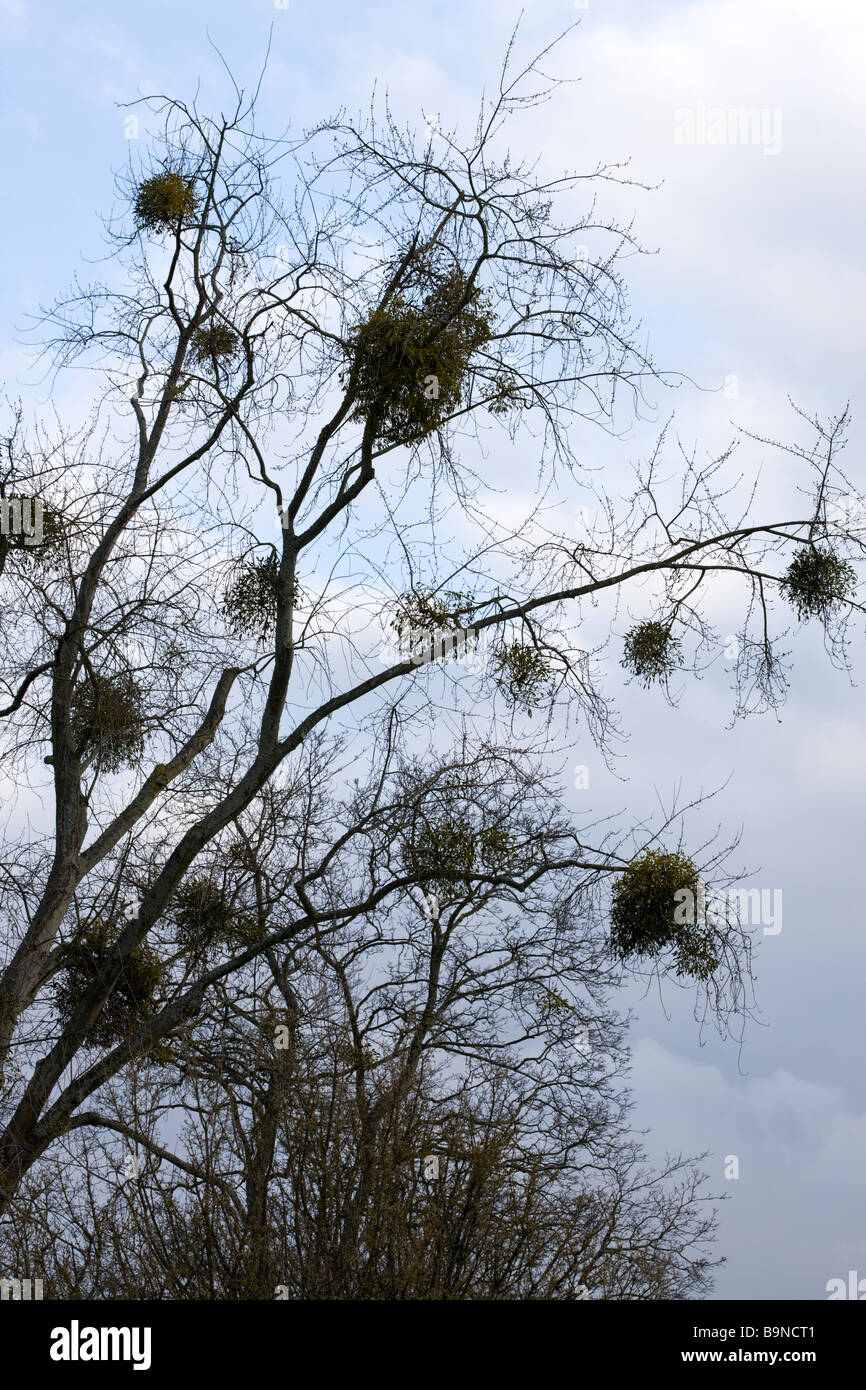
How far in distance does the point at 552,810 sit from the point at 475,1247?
3354 millimetres

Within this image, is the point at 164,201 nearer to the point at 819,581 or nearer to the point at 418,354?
the point at 418,354

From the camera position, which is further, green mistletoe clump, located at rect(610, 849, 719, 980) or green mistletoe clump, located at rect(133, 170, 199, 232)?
green mistletoe clump, located at rect(133, 170, 199, 232)

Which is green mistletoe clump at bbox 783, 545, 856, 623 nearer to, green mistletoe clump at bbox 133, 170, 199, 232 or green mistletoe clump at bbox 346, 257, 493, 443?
green mistletoe clump at bbox 346, 257, 493, 443

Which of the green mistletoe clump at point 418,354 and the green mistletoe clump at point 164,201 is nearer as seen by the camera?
the green mistletoe clump at point 418,354

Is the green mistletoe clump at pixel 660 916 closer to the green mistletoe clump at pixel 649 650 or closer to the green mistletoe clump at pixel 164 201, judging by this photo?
the green mistletoe clump at pixel 649 650

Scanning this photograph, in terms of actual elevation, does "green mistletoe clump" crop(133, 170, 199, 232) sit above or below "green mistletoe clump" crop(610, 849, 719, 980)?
above

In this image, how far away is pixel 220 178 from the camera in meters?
7.67

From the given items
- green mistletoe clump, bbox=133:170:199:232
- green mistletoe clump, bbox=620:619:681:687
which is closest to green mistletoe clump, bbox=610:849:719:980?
green mistletoe clump, bbox=620:619:681:687

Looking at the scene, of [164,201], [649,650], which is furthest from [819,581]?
[164,201]

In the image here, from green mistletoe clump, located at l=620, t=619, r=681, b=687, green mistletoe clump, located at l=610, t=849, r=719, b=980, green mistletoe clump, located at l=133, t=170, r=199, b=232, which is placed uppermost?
green mistletoe clump, located at l=133, t=170, r=199, b=232

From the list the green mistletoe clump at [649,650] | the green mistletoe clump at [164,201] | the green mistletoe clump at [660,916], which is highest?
the green mistletoe clump at [164,201]

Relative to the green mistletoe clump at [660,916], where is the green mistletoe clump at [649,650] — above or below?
above

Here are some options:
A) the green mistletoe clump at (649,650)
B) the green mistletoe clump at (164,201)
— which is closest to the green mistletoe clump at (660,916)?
the green mistletoe clump at (649,650)
